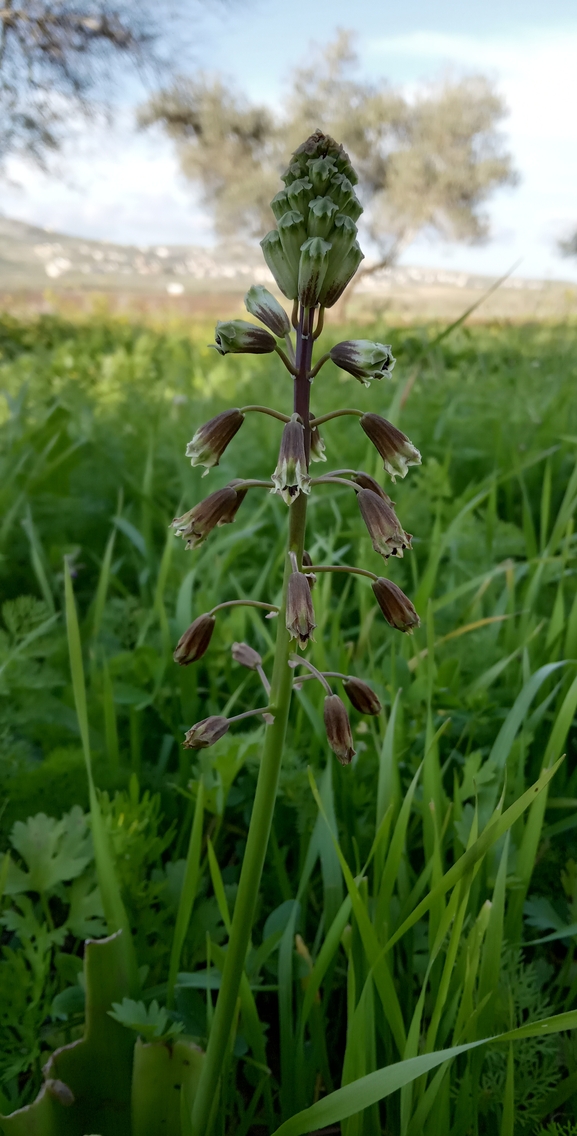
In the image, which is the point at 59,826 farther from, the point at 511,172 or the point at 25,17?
the point at 511,172

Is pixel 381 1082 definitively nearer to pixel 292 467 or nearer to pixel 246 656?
pixel 246 656

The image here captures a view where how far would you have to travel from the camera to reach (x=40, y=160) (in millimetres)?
25125

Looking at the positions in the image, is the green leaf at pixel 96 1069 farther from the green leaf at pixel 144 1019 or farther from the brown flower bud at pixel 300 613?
the brown flower bud at pixel 300 613

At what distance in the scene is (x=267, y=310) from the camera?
3.77 feet

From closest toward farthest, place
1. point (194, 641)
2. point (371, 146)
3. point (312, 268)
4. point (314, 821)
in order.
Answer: point (312, 268)
point (194, 641)
point (314, 821)
point (371, 146)

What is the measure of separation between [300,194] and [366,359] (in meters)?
0.24

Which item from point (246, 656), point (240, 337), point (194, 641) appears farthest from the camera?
point (246, 656)

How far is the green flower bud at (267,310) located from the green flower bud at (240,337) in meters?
0.03

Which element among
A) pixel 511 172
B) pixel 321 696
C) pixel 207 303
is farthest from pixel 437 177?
pixel 321 696

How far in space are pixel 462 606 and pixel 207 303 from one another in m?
24.7

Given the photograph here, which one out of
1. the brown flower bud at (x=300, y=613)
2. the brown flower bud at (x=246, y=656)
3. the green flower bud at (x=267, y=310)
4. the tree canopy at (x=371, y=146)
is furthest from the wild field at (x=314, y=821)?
the tree canopy at (x=371, y=146)

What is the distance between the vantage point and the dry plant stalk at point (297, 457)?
1.05 meters

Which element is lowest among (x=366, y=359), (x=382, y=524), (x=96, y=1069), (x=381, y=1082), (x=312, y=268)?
(x=96, y=1069)

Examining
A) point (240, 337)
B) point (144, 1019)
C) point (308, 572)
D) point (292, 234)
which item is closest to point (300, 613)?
point (308, 572)
